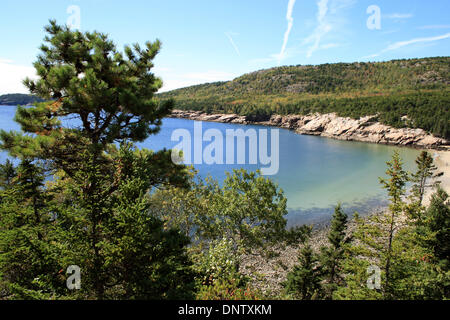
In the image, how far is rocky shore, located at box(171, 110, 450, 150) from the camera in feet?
284

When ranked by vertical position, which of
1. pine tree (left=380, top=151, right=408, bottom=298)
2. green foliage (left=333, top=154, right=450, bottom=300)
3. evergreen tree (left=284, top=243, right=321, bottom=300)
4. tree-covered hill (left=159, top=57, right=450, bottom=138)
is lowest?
evergreen tree (left=284, top=243, right=321, bottom=300)

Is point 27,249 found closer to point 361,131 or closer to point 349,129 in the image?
point 361,131

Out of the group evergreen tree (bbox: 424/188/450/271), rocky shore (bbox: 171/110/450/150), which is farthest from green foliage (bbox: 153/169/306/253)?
rocky shore (bbox: 171/110/450/150)

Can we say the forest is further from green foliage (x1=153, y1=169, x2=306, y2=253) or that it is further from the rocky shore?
the rocky shore

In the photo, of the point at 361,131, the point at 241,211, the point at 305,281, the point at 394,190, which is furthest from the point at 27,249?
the point at 361,131

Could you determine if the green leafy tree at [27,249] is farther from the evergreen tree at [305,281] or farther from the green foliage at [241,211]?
the evergreen tree at [305,281]

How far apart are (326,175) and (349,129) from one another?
59925mm

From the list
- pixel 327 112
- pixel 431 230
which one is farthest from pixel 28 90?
pixel 327 112

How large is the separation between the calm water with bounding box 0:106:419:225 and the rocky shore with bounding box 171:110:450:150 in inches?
276

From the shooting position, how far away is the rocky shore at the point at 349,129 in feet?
284

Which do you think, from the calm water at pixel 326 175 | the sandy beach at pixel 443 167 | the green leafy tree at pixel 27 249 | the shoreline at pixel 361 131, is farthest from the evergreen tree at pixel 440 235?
the sandy beach at pixel 443 167

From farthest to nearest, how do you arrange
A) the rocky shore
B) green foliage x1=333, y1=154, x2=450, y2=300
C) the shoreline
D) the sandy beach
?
1. the rocky shore
2. the shoreline
3. the sandy beach
4. green foliage x1=333, y1=154, x2=450, y2=300

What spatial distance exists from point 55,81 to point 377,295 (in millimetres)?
16449

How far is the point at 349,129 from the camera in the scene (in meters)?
107
